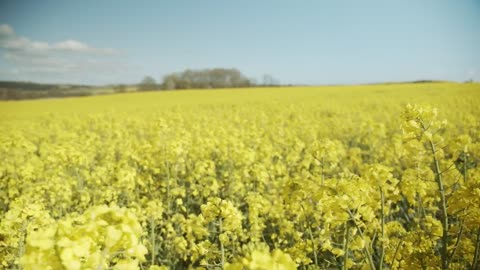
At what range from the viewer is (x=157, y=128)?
6988 millimetres

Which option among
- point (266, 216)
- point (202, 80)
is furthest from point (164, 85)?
point (266, 216)

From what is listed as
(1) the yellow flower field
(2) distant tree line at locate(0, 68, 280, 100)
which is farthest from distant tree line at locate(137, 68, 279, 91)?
(1) the yellow flower field

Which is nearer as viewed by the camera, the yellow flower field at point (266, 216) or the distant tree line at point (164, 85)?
the yellow flower field at point (266, 216)

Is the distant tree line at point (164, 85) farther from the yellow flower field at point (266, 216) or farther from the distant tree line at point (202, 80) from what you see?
the yellow flower field at point (266, 216)

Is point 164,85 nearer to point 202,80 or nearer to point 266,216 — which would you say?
point 202,80

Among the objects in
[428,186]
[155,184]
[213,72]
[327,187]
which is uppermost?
[213,72]

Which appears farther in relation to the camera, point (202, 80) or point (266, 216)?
point (202, 80)

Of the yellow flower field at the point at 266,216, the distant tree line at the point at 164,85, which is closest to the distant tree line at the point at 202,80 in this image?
the distant tree line at the point at 164,85

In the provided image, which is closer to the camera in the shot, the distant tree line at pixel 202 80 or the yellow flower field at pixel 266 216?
the yellow flower field at pixel 266 216

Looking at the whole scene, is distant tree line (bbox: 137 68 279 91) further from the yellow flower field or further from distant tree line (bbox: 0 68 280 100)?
the yellow flower field

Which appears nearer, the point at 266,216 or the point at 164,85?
the point at 266,216

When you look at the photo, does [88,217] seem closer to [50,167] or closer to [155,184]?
[155,184]

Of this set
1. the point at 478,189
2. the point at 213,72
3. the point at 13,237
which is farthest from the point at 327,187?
the point at 213,72

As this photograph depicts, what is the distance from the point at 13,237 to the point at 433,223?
3.76 meters
